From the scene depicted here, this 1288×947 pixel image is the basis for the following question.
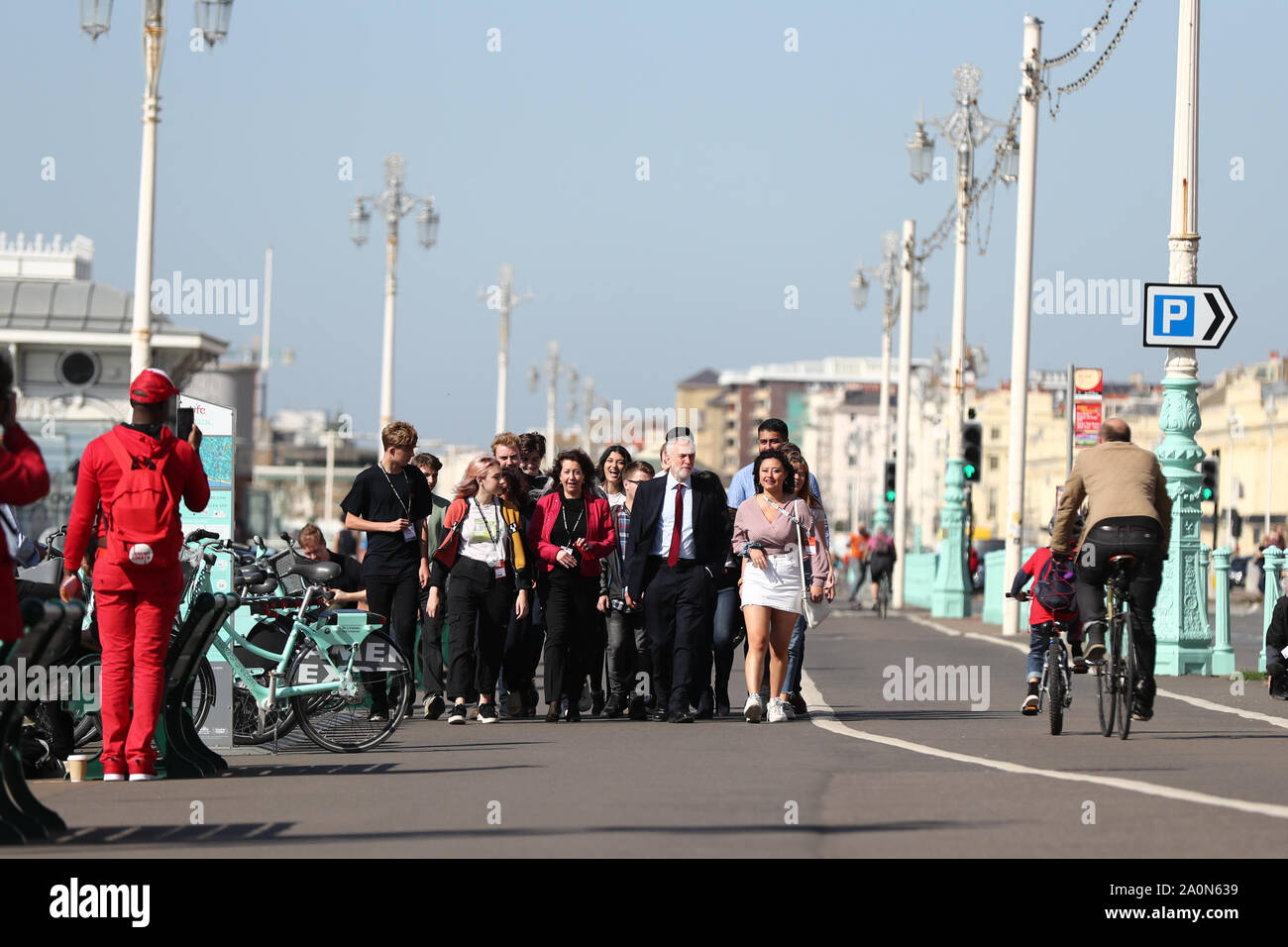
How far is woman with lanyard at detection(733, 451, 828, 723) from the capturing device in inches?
557

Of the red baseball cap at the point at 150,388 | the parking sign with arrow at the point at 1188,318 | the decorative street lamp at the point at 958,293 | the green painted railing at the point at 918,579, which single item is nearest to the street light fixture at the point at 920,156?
the decorative street lamp at the point at 958,293

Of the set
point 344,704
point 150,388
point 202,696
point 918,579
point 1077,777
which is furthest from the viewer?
point 918,579

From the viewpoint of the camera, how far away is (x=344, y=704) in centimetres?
1209

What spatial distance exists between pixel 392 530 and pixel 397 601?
0.52m

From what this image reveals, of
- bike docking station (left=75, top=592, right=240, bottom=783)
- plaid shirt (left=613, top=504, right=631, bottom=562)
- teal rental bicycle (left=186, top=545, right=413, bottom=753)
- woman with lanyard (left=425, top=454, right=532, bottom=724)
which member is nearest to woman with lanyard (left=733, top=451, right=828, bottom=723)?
plaid shirt (left=613, top=504, right=631, bottom=562)

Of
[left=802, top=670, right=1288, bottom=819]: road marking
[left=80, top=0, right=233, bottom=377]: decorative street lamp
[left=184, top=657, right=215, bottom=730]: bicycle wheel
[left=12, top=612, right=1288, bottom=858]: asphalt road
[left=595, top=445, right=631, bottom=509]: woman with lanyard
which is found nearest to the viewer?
[left=12, top=612, right=1288, bottom=858]: asphalt road

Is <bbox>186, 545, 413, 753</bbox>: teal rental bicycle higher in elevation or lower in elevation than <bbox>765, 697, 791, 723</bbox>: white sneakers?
higher

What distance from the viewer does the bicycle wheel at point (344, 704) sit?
12039 millimetres

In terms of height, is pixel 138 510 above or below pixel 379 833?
above

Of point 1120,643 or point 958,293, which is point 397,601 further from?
point 958,293

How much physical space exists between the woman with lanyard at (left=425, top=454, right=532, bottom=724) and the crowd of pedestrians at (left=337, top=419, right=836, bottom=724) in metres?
0.01

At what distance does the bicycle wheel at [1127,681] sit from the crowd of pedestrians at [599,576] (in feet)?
6.85

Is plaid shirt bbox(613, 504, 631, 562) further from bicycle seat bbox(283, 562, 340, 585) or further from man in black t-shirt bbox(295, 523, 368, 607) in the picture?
bicycle seat bbox(283, 562, 340, 585)

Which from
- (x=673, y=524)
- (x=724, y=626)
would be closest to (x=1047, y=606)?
(x=724, y=626)
